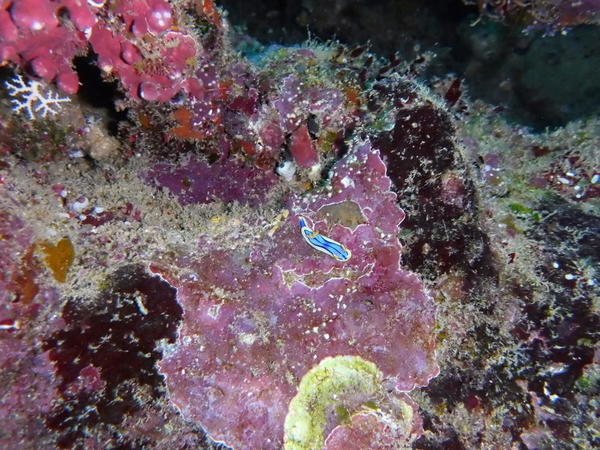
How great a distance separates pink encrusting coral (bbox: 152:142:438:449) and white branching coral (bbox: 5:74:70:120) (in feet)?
5.60

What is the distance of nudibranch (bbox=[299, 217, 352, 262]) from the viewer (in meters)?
2.79

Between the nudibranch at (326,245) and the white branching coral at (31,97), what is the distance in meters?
2.38

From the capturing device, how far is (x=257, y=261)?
2.86 metres

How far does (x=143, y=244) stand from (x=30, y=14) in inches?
66.4

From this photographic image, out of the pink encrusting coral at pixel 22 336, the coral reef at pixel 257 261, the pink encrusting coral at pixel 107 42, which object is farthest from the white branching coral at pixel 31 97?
the pink encrusting coral at pixel 22 336

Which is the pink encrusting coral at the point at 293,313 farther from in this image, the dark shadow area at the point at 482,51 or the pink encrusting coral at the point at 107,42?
the dark shadow area at the point at 482,51

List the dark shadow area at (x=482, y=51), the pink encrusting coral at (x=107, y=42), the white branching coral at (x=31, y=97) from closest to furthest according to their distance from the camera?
1. the pink encrusting coral at (x=107, y=42)
2. the white branching coral at (x=31, y=97)
3. the dark shadow area at (x=482, y=51)

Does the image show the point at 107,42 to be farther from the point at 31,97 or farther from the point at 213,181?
the point at 213,181

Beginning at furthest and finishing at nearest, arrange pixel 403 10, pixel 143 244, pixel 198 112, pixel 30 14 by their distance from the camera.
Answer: pixel 403 10 < pixel 198 112 < pixel 143 244 < pixel 30 14

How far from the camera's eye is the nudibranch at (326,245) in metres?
2.79

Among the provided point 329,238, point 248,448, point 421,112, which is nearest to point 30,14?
point 329,238

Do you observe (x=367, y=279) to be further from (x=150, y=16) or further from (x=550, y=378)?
(x=150, y=16)

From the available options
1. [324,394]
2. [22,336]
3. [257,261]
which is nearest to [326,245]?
[257,261]

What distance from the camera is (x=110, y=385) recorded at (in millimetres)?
2504
